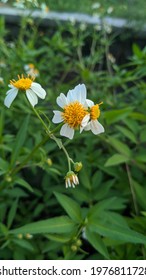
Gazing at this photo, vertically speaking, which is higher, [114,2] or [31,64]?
[114,2]

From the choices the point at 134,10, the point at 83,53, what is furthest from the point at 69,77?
the point at 134,10

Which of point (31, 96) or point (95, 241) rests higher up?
point (31, 96)

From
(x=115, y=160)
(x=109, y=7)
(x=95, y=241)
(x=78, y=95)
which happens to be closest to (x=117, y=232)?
(x=95, y=241)

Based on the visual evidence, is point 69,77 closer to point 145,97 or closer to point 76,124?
point 145,97

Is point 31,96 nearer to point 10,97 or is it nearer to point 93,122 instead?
point 10,97

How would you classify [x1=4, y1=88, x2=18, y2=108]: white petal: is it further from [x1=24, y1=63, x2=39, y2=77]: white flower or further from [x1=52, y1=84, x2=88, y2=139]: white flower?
[x1=24, y1=63, x2=39, y2=77]: white flower
